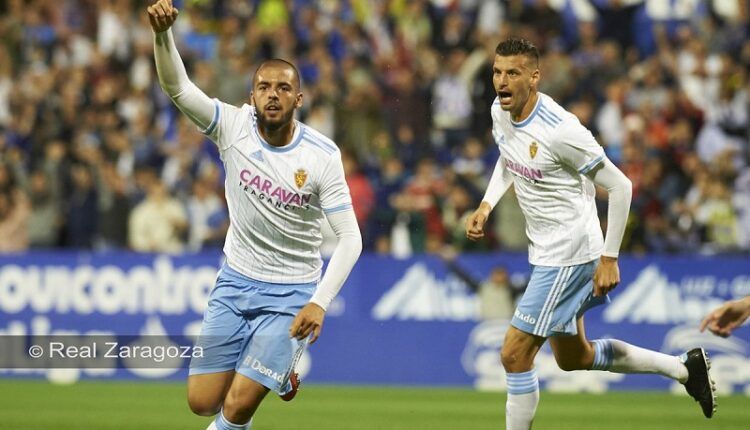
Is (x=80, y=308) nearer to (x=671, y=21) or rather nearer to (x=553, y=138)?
(x=553, y=138)

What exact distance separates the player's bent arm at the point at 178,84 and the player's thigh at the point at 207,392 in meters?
1.45

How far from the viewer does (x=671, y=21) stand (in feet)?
58.7

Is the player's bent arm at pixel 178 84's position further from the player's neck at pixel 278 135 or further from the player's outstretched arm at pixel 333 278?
the player's outstretched arm at pixel 333 278

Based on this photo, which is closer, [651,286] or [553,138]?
[553,138]

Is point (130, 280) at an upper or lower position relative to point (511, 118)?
lower

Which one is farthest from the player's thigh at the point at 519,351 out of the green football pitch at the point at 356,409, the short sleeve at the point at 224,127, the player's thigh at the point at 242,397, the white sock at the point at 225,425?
the green football pitch at the point at 356,409

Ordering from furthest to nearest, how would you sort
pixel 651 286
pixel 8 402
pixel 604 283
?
1. pixel 651 286
2. pixel 8 402
3. pixel 604 283

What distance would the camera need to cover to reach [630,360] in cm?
866

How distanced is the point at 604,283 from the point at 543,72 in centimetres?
899

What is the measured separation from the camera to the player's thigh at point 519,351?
317 inches


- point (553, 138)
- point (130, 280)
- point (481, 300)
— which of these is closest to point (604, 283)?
Result: point (553, 138)

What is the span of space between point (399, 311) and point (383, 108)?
3374 millimetres

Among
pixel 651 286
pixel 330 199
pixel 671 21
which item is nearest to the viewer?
pixel 330 199

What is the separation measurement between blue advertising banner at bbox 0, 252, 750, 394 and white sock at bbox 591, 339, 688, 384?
16.3 feet
